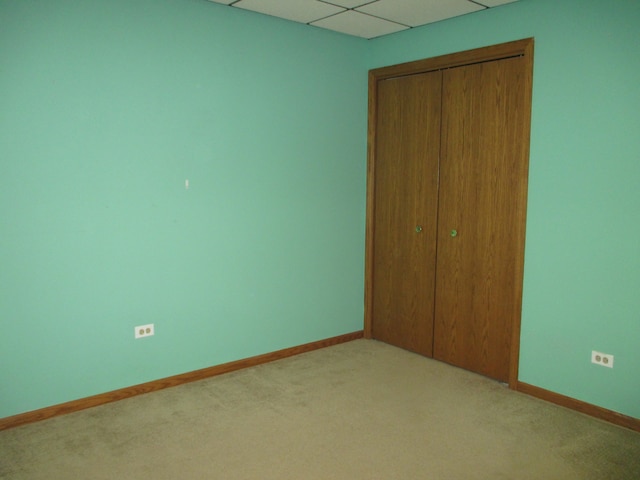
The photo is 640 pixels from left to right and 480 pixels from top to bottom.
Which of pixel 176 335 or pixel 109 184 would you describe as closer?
pixel 109 184

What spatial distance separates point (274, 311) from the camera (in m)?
3.91

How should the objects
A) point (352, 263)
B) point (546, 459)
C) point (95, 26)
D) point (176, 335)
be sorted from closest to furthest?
1. point (546, 459)
2. point (95, 26)
3. point (176, 335)
4. point (352, 263)

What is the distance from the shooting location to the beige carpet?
96.3 inches

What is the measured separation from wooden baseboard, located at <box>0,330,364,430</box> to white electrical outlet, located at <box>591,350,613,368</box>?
1.94 metres

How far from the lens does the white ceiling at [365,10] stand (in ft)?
10.9

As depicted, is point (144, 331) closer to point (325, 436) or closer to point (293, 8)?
point (325, 436)

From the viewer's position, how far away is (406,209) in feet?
13.5

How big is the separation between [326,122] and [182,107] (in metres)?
1.22

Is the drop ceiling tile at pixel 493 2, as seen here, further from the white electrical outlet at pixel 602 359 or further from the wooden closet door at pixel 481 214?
the white electrical outlet at pixel 602 359

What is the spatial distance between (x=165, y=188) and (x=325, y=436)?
5.82 ft

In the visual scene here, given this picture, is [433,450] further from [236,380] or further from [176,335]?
[176,335]

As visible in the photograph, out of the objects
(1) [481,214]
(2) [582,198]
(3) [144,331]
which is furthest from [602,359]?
(3) [144,331]

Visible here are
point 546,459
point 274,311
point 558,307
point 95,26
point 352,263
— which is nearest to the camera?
point 546,459

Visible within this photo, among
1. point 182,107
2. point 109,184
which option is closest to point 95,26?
point 182,107
